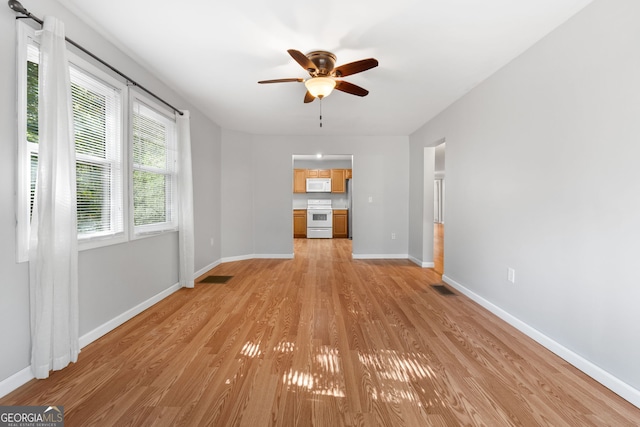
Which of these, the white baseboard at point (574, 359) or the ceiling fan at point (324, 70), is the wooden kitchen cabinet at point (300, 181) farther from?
the white baseboard at point (574, 359)

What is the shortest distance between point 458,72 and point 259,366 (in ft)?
10.3

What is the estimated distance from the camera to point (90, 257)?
7.02 feet

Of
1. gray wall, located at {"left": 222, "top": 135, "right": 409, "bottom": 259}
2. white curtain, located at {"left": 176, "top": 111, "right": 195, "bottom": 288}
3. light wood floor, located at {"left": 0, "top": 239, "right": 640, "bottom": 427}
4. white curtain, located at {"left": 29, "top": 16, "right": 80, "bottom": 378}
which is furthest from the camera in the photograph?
gray wall, located at {"left": 222, "top": 135, "right": 409, "bottom": 259}

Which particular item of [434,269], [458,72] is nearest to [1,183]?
[458,72]

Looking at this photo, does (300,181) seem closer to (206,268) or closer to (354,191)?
(354,191)

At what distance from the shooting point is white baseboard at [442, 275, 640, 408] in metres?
1.55

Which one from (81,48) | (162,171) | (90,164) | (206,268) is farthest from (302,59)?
(206,268)

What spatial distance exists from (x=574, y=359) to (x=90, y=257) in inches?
140

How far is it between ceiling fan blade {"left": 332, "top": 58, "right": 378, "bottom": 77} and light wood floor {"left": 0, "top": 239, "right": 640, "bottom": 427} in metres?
2.17

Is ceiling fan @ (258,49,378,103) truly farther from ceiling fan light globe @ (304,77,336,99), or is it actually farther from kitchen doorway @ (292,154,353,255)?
kitchen doorway @ (292,154,353,255)

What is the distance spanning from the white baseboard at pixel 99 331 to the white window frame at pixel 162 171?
2.25 feet

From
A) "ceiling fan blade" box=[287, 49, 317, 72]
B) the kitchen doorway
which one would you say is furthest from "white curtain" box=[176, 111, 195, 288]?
the kitchen doorway

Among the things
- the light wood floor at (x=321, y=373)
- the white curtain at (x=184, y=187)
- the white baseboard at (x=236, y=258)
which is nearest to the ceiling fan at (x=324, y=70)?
the white curtain at (x=184, y=187)

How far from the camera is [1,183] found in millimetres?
1531
